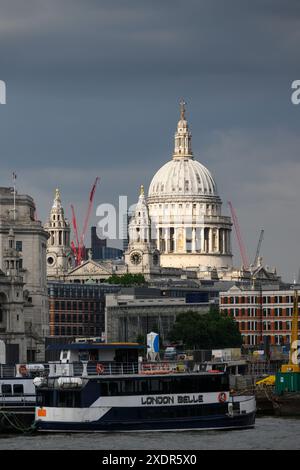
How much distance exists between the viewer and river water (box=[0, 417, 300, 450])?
114 meters

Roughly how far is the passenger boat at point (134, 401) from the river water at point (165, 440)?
81 cm

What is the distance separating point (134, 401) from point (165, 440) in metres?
5.42

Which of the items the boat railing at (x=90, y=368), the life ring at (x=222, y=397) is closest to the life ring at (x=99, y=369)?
the boat railing at (x=90, y=368)

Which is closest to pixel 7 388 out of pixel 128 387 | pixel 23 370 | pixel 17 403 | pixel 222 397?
pixel 17 403

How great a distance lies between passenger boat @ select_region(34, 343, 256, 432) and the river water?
811 millimetres

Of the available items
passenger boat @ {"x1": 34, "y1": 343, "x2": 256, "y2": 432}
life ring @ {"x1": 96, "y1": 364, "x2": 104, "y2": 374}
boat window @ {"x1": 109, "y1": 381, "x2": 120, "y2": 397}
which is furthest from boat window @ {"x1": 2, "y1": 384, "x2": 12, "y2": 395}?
boat window @ {"x1": 109, "y1": 381, "x2": 120, "y2": 397}

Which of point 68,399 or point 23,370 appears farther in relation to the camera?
point 23,370

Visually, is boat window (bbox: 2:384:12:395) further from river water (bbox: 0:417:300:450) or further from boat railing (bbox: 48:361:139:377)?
river water (bbox: 0:417:300:450)

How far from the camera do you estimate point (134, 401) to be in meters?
122

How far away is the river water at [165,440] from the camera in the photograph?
373ft

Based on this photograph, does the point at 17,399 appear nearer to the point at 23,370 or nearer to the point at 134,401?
the point at 134,401

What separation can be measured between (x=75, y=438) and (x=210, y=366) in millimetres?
24457
